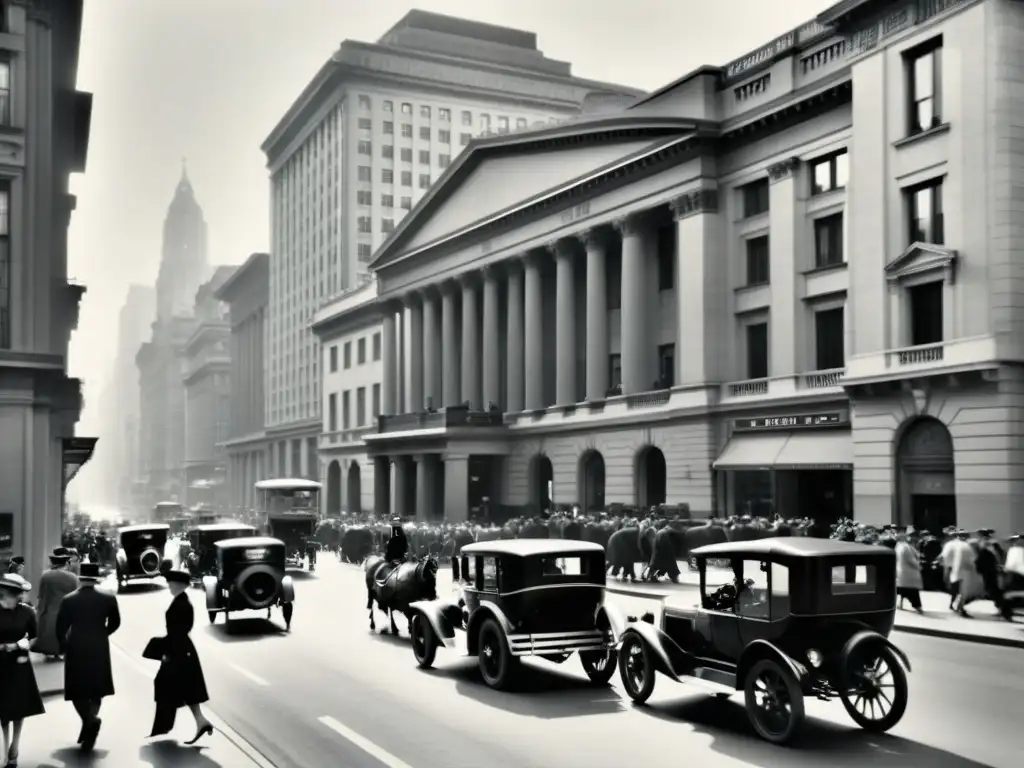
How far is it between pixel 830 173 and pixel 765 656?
31.8 meters

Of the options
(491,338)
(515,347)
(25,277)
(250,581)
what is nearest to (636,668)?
(250,581)

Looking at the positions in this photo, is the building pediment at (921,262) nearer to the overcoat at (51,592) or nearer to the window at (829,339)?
the window at (829,339)

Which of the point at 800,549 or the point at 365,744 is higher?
the point at 800,549

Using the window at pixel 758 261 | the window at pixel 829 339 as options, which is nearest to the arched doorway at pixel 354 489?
the window at pixel 758 261

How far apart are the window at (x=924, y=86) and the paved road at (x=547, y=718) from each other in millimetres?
19647

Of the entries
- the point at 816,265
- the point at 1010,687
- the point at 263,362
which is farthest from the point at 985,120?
the point at 263,362

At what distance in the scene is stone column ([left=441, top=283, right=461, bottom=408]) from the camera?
215ft

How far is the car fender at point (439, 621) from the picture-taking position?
15.9m

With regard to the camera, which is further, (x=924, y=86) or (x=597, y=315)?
(x=597, y=315)

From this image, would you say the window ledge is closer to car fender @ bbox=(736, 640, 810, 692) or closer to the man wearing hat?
car fender @ bbox=(736, 640, 810, 692)

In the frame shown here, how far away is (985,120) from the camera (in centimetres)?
3059

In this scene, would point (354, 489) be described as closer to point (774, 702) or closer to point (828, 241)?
point (828, 241)

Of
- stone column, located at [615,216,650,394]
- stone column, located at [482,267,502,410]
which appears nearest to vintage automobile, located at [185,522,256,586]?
stone column, located at [615,216,650,394]

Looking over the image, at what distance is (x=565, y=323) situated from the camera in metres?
54.5
